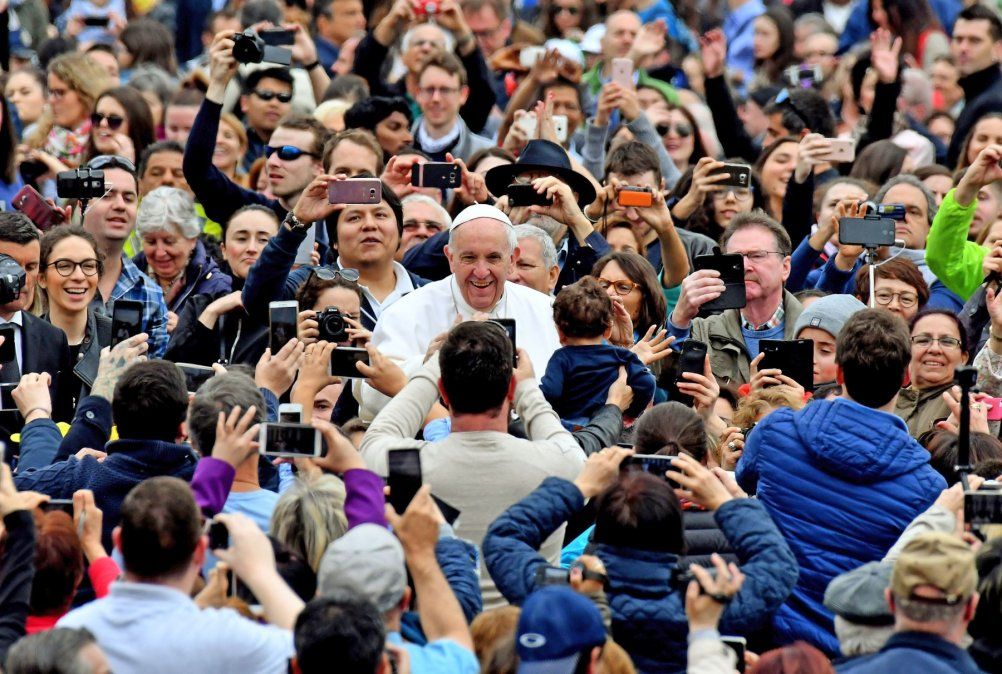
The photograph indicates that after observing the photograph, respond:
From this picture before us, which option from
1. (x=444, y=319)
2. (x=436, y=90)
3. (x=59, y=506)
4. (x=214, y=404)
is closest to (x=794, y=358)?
(x=444, y=319)

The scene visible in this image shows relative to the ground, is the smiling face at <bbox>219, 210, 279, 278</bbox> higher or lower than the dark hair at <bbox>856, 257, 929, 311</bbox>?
higher

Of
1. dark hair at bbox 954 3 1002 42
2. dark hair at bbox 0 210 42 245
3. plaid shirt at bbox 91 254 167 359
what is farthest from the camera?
dark hair at bbox 954 3 1002 42

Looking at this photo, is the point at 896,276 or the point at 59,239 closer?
the point at 59,239

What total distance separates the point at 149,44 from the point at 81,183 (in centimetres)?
598

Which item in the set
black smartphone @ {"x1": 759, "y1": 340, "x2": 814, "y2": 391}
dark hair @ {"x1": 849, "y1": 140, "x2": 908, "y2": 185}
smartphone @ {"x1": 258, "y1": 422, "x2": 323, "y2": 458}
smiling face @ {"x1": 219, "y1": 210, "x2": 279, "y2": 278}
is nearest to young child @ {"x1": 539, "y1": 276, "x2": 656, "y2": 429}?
black smartphone @ {"x1": 759, "y1": 340, "x2": 814, "y2": 391}

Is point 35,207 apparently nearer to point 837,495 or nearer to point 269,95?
point 269,95

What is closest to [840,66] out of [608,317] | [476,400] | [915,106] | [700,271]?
[915,106]

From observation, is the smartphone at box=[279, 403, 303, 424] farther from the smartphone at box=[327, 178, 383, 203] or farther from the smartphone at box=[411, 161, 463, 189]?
the smartphone at box=[411, 161, 463, 189]

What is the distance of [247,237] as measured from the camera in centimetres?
905

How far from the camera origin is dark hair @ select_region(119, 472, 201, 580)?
4707 mm

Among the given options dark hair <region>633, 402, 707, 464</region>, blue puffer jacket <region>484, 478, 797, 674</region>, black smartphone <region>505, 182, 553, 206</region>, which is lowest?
blue puffer jacket <region>484, 478, 797, 674</region>

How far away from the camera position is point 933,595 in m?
4.64

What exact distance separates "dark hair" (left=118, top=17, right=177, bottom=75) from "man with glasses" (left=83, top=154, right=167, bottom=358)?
5.00 meters

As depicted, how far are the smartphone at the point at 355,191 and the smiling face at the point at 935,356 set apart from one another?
7.79 ft
